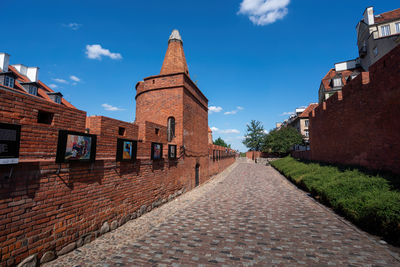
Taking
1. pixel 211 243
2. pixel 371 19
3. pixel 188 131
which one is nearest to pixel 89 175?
pixel 211 243

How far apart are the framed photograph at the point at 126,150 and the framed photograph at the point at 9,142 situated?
249cm

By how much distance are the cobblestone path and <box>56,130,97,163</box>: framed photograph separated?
1949 mm

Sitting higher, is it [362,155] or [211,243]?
[362,155]

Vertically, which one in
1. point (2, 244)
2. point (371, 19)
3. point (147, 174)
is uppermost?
point (371, 19)

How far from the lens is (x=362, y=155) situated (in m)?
9.06

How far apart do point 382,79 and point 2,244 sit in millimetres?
11923

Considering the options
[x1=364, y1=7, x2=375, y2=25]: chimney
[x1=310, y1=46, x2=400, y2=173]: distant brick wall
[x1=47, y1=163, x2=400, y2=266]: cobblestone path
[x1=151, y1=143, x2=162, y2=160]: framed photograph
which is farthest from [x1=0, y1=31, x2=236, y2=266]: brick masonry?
[x1=364, y1=7, x2=375, y2=25]: chimney

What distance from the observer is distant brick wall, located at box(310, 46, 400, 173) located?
6.96 m

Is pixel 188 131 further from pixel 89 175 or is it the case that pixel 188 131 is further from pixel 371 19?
pixel 371 19

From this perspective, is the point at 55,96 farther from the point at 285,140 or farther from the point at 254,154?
the point at 254,154

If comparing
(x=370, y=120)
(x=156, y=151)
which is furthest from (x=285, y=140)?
(x=156, y=151)

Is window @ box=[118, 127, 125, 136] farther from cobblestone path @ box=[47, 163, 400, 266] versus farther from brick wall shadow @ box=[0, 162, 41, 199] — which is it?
cobblestone path @ box=[47, 163, 400, 266]

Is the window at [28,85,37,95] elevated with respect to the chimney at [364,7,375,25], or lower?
lower

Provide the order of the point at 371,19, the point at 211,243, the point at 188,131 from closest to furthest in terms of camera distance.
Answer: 1. the point at 211,243
2. the point at 188,131
3. the point at 371,19
